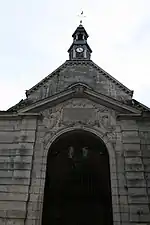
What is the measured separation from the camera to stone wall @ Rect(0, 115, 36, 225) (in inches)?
383

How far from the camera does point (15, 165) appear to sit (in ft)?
35.4

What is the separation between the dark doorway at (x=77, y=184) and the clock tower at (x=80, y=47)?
842 cm

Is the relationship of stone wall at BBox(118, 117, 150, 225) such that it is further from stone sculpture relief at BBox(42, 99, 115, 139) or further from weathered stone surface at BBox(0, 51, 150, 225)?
stone sculpture relief at BBox(42, 99, 115, 139)

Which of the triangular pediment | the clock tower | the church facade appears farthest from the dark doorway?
the clock tower

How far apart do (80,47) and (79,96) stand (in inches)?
361

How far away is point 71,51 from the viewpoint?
68.9ft

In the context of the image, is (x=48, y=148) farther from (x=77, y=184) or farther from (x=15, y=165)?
(x=77, y=184)

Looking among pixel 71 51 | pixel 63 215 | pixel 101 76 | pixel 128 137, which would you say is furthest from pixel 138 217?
pixel 71 51

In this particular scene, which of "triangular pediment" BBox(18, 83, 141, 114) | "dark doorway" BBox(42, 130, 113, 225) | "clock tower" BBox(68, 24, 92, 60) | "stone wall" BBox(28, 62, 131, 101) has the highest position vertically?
"clock tower" BBox(68, 24, 92, 60)

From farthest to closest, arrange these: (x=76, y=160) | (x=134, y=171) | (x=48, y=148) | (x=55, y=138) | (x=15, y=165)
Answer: (x=76, y=160) → (x=55, y=138) → (x=48, y=148) → (x=15, y=165) → (x=134, y=171)

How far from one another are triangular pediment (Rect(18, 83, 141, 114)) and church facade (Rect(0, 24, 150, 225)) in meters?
0.03

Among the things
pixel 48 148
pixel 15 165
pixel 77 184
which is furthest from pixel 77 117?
pixel 77 184

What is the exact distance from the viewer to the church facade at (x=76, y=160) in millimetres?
9984

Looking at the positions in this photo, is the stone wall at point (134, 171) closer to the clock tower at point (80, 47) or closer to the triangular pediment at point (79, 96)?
the triangular pediment at point (79, 96)
